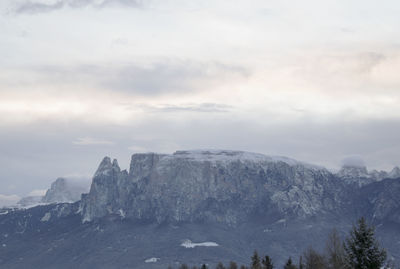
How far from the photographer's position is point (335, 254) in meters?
196

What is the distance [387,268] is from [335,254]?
78083mm

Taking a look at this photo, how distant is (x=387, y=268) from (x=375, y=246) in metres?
4.21

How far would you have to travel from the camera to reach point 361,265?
118 meters

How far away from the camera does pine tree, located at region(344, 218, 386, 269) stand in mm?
118062

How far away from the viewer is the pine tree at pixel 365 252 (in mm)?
118062

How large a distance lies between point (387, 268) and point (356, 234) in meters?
7.52

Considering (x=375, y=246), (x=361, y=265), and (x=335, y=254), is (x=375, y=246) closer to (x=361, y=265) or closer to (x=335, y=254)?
(x=361, y=265)

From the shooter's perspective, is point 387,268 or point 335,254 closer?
point 387,268

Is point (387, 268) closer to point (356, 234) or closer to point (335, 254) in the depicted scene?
point (356, 234)

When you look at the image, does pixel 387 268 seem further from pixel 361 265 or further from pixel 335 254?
pixel 335 254

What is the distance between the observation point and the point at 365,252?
119250 millimetres

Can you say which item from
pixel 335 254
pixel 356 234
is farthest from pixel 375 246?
pixel 335 254

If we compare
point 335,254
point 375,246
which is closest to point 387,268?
point 375,246

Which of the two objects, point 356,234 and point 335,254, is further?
point 335,254
